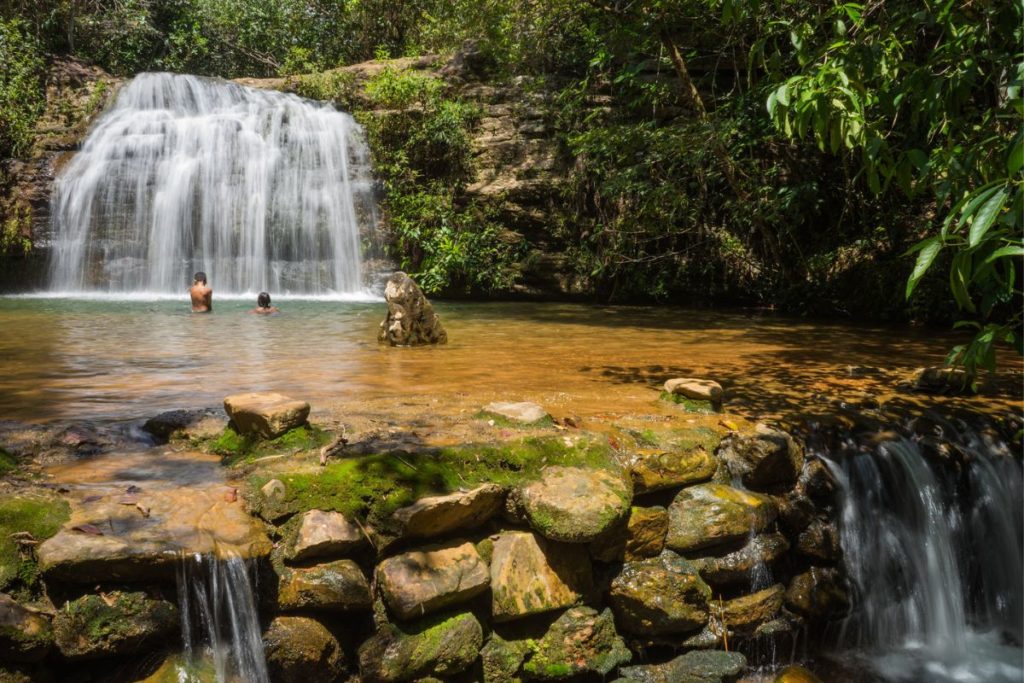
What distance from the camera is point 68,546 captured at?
9.20 feet

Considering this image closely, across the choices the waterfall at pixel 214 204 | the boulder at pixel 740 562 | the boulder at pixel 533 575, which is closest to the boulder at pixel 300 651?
the boulder at pixel 533 575

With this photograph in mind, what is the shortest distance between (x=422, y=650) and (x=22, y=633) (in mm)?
1469

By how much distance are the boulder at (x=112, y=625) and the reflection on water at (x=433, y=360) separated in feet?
6.54

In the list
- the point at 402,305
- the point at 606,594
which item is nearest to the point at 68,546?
the point at 606,594

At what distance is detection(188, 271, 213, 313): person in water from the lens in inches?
404

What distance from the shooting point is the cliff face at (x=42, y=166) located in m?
13.9

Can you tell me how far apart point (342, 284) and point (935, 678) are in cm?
1210

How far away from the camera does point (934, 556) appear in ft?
14.9

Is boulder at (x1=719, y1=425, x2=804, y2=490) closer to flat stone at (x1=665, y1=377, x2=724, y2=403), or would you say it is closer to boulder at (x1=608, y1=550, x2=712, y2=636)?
flat stone at (x1=665, y1=377, x2=724, y2=403)

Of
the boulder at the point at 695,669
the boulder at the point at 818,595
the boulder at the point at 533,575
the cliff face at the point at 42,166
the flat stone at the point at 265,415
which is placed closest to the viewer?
the boulder at the point at 533,575

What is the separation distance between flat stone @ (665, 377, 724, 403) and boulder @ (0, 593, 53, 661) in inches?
148

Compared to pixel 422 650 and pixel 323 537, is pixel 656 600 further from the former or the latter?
pixel 323 537

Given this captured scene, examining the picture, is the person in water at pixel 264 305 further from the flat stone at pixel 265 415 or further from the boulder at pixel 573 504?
the boulder at pixel 573 504

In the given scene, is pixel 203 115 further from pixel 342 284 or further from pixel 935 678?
pixel 935 678
